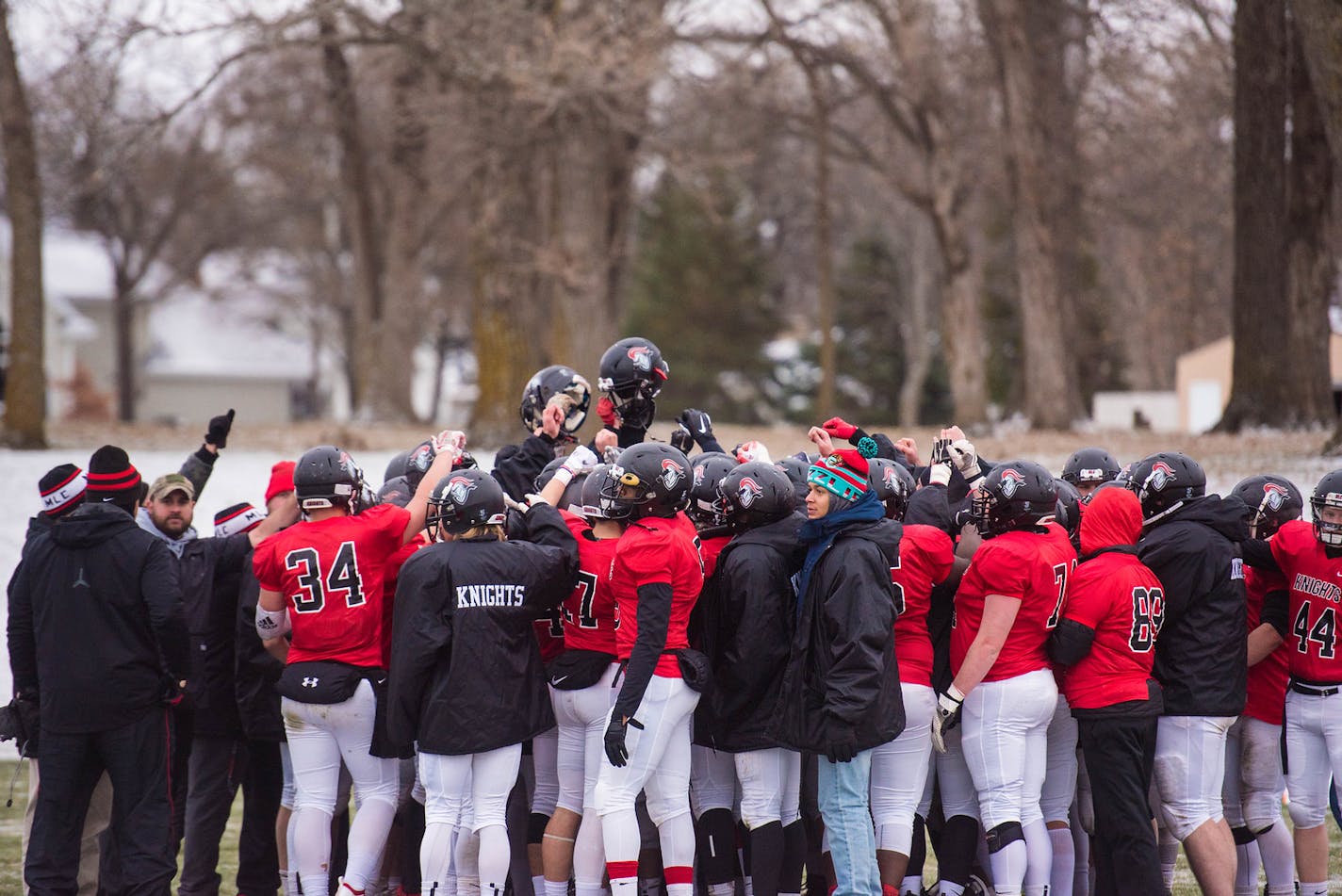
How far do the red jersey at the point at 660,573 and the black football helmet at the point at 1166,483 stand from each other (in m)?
2.11

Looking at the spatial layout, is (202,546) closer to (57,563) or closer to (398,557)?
(57,563)

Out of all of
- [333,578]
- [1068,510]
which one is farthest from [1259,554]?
[333,578]

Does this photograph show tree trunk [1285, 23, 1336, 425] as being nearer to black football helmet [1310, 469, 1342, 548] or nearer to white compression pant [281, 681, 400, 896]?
Answer: black football helmet [1310, 469, 1342, 548]

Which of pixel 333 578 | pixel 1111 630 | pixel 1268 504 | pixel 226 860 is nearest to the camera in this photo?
pixel 1111 630

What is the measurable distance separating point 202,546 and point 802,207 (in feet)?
131

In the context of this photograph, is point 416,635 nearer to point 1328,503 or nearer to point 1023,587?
point 1023,587

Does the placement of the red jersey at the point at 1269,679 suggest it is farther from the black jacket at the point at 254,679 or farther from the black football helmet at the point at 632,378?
the black jacket at the point at 254,679

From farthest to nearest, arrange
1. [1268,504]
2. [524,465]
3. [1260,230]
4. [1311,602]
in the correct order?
1. [1260,230]
2. [524,465]
3. [1268,504]
4. [1311,602]

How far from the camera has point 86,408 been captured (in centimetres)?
4512

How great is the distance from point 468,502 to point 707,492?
3.96 ft

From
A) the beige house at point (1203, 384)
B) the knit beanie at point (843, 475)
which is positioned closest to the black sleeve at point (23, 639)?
the knit beanie at point (843, 475)

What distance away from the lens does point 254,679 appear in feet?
22.2

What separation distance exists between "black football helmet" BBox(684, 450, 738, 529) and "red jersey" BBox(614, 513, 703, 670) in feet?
1.66

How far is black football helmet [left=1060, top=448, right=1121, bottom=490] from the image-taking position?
22.8 feet
